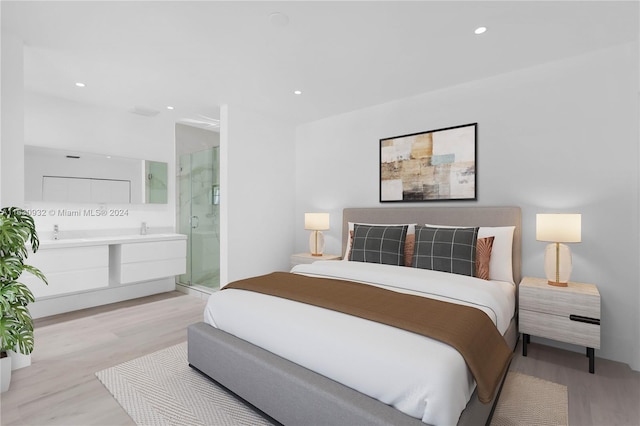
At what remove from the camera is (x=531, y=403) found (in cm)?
202

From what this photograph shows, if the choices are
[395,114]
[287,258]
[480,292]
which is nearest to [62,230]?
[287,258]

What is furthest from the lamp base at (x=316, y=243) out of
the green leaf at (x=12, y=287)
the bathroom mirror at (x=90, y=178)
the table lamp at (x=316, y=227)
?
the green leaf at (x=12, y=287)

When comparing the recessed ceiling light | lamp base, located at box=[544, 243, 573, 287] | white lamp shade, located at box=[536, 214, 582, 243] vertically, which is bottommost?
lamp base, located at box=[544, 243, 573, 287]

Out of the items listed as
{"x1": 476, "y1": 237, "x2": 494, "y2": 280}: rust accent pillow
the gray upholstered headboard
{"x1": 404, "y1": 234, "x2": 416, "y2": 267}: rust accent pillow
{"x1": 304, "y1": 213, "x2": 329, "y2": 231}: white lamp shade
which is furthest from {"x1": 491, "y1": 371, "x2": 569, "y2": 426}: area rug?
{"x1": 304, "y1": 213, "x2": 329, "y2": 231}: white lamp shade

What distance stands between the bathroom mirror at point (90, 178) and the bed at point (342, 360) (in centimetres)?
273

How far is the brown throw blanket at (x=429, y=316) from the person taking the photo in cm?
150

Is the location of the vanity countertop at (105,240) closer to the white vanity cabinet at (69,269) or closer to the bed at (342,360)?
the white vanity cabinet at (69,269)

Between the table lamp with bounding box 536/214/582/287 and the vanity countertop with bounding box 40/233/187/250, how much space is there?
13.6 ft

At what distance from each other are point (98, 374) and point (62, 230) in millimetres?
2252

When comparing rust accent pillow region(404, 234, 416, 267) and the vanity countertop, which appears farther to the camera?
the vanity countertop

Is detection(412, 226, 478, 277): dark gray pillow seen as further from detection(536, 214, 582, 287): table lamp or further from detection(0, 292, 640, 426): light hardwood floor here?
detection(0, 292, 640, 426): light hardwood floor

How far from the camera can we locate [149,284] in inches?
175

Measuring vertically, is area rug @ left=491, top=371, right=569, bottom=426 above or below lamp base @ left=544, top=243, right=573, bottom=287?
below

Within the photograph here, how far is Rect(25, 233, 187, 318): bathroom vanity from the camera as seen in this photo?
10.8ft
